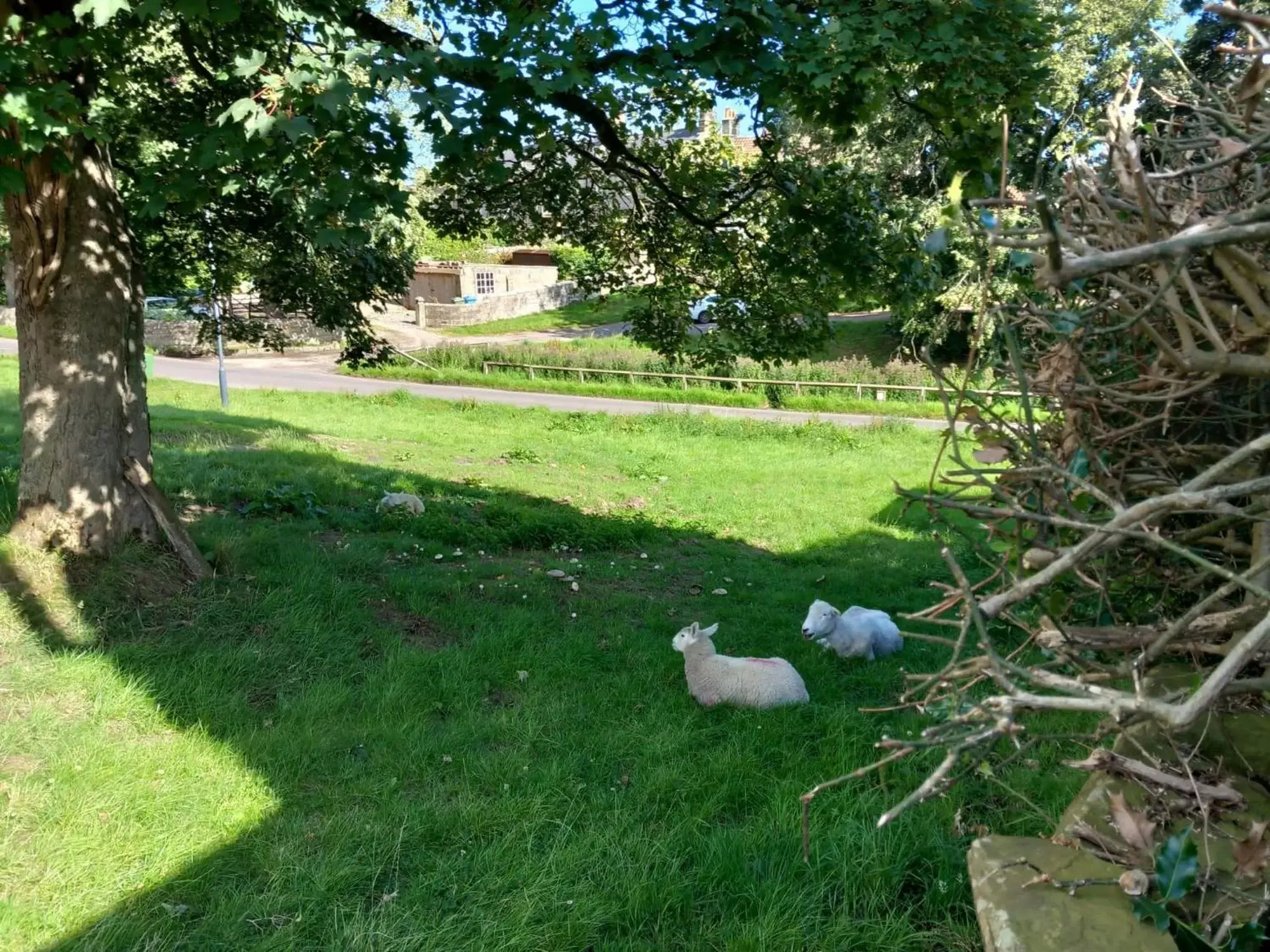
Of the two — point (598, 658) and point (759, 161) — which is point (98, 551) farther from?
point (759, 161)

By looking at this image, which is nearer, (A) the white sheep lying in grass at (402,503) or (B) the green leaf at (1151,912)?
(B) the green leaf at (1151,912)

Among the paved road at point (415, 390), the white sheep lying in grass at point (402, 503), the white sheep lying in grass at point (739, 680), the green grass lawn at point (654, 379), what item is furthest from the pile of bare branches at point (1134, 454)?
the green grass lawn at point (654, 379)

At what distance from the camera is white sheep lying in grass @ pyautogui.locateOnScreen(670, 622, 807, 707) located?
5.58m

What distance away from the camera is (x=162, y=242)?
8.62 meters

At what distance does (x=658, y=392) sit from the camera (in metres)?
28.4

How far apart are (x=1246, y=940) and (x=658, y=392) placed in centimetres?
2653

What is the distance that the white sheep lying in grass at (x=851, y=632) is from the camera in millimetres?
6762

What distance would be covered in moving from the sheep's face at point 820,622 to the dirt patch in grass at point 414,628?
2756 millimetres

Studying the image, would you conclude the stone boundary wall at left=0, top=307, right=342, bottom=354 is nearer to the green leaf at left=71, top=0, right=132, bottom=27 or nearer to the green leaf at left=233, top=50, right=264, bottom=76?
the green leaf at left=233, top=50, right=264, bottom=76

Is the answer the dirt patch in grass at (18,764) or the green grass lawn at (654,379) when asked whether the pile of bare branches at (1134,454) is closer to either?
the dirt patch in grass at (18,764)

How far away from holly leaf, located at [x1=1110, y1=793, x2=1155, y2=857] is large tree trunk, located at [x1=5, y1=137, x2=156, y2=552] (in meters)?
6.30

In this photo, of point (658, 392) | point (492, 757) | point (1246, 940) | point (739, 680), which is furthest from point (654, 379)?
point (1246, 940)

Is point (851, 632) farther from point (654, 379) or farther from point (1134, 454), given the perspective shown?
point (654, 379)

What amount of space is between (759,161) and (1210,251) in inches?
278
